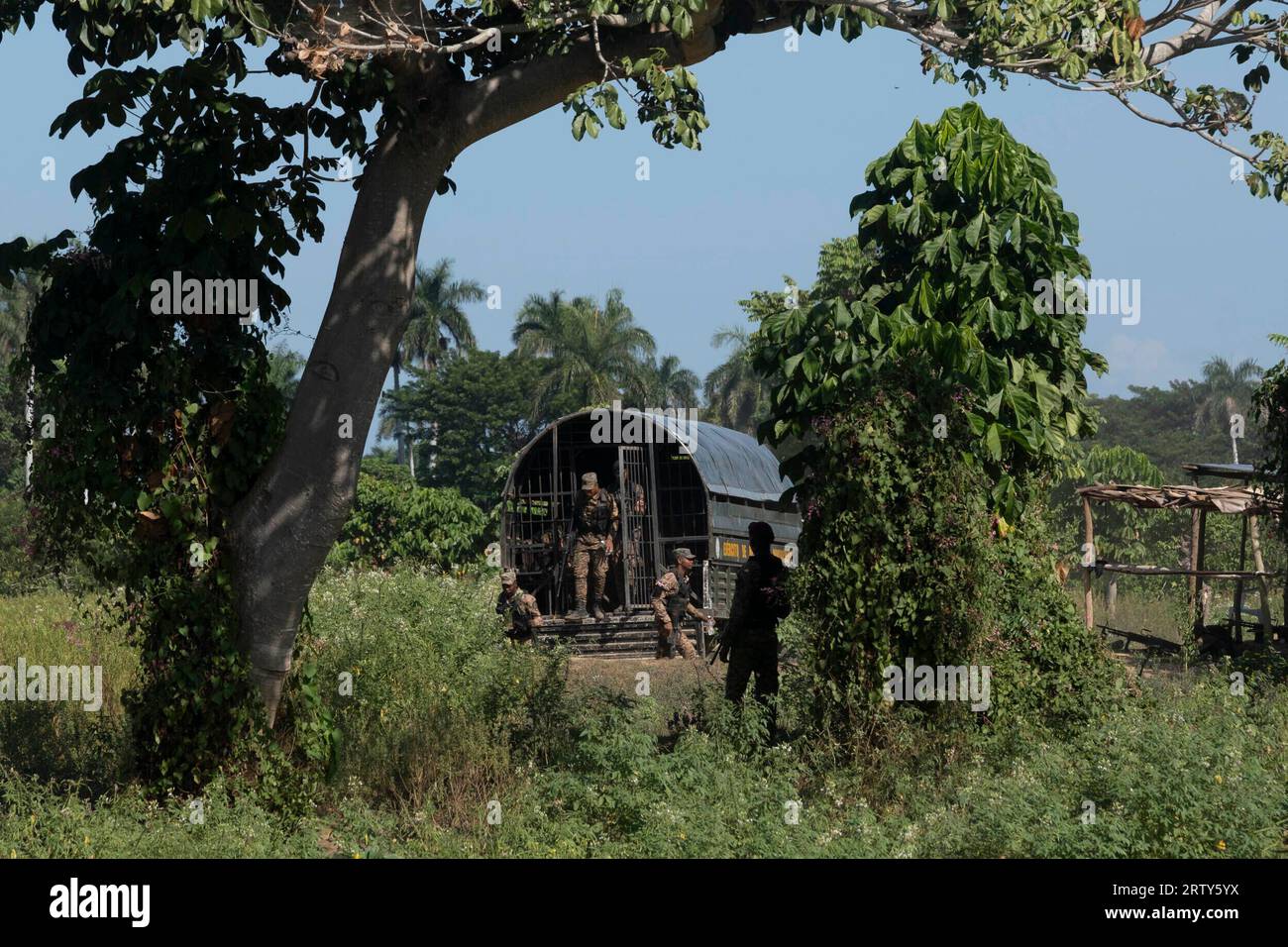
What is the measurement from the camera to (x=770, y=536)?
1212cm

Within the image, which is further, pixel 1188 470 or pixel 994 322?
pixel 1188 470

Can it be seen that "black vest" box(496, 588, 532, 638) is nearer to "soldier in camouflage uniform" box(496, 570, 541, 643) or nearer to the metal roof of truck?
"soldier in camouflage uniform" box(496, 570, 541, 643)

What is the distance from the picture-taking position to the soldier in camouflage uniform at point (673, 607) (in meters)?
20.4

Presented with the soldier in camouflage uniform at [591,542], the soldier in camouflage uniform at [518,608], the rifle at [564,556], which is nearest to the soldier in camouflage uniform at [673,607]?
the soldier in camouflage uniform at [591,542]

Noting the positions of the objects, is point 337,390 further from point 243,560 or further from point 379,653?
point 379,653

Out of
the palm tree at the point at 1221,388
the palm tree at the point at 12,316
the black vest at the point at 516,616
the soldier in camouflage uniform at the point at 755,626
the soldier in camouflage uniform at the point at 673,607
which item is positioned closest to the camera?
the soldier in camouflage uniform at the point at 755,626

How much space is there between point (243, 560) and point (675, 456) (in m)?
14.3

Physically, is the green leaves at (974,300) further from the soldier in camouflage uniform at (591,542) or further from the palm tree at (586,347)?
the palm tree at (586,347)

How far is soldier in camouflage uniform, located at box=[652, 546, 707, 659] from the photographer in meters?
20.4

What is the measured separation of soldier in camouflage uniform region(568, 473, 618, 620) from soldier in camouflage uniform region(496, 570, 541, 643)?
1.07m

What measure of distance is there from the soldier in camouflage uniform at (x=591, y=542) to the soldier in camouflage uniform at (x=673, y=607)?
1433 mm

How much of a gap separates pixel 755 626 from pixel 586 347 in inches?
2088

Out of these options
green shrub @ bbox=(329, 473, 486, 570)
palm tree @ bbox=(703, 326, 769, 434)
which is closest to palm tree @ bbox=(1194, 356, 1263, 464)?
palm tree @ bbox=(703, 326, 769, 434)
